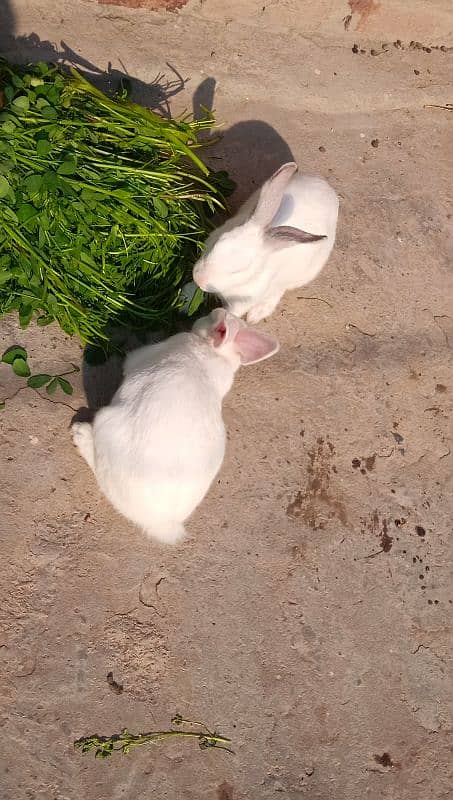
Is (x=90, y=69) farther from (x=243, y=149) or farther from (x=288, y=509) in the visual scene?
(x=288, y=509)

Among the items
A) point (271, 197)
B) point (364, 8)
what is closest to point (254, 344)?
point (271, 197)

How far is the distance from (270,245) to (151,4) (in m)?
1.60

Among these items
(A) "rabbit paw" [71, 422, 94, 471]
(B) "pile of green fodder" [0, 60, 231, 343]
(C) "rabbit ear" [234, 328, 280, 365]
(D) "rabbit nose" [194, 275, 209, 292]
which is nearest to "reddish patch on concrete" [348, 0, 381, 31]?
(B) "pile of green fodder" [0, 60, 231, 343]

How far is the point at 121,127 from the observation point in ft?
9.18

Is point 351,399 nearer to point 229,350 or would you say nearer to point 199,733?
point 229,350

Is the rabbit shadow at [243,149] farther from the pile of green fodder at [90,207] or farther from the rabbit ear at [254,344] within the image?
the rabbit ear at [254,344]

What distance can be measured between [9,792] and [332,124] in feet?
11.8

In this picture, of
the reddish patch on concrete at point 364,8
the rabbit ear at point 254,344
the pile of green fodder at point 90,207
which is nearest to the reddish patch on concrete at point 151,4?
the pile of green fodder at point 90,207

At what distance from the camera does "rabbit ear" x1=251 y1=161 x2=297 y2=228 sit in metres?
2.59

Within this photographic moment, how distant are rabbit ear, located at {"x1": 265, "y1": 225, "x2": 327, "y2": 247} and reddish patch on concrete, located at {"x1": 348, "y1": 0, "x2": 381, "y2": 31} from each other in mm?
1784

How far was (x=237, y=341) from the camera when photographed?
2699 millimetres

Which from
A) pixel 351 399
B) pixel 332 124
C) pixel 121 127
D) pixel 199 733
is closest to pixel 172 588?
pixel 199 733

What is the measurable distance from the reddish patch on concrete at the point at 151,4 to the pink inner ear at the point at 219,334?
1818 millimetres

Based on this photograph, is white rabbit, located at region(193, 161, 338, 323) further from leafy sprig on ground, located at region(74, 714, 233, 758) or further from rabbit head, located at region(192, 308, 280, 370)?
leafy sprig on ground, located at region(74, 714, 233, 758)
